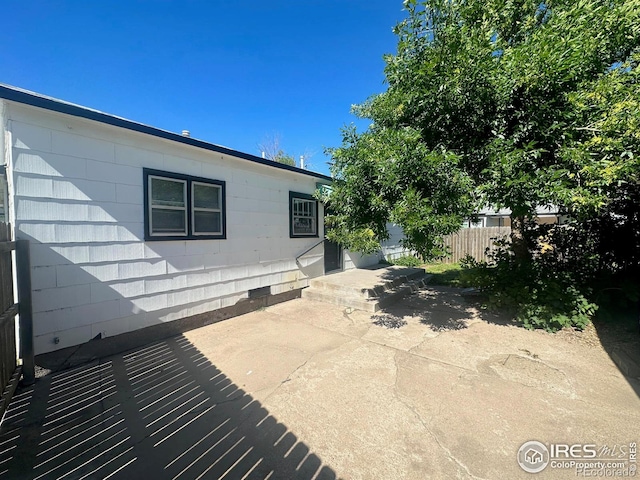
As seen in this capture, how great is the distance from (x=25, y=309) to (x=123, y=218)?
1.47 meters

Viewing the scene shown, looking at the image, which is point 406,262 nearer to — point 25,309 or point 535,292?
point 535,292

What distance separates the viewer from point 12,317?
2742 millimetres

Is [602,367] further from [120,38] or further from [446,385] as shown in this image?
[120,38]

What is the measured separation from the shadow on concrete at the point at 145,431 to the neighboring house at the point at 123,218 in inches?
36.5

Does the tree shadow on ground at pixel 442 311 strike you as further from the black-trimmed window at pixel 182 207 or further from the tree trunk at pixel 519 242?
the black-trimmed window at pixel 182 207

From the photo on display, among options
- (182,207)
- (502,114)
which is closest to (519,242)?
(502,114)

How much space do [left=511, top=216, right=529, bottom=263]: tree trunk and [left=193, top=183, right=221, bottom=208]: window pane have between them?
19.7 feet

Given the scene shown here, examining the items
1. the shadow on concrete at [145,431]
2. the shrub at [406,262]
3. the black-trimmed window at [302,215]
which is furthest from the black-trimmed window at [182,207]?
the shrub at [406,262]

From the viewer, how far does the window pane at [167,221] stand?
421 centimetres

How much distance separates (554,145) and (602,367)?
115 inches

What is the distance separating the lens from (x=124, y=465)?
1.92m

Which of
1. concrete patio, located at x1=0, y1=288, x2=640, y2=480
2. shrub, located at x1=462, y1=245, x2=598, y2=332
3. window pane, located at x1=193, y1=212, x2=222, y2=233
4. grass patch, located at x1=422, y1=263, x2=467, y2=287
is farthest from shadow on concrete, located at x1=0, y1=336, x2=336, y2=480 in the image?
grass patch, located at x1=422, y1=263, x2=467, y2=287

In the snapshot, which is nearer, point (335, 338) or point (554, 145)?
point (554, 145)

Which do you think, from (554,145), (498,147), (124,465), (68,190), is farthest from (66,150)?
(554,145)
